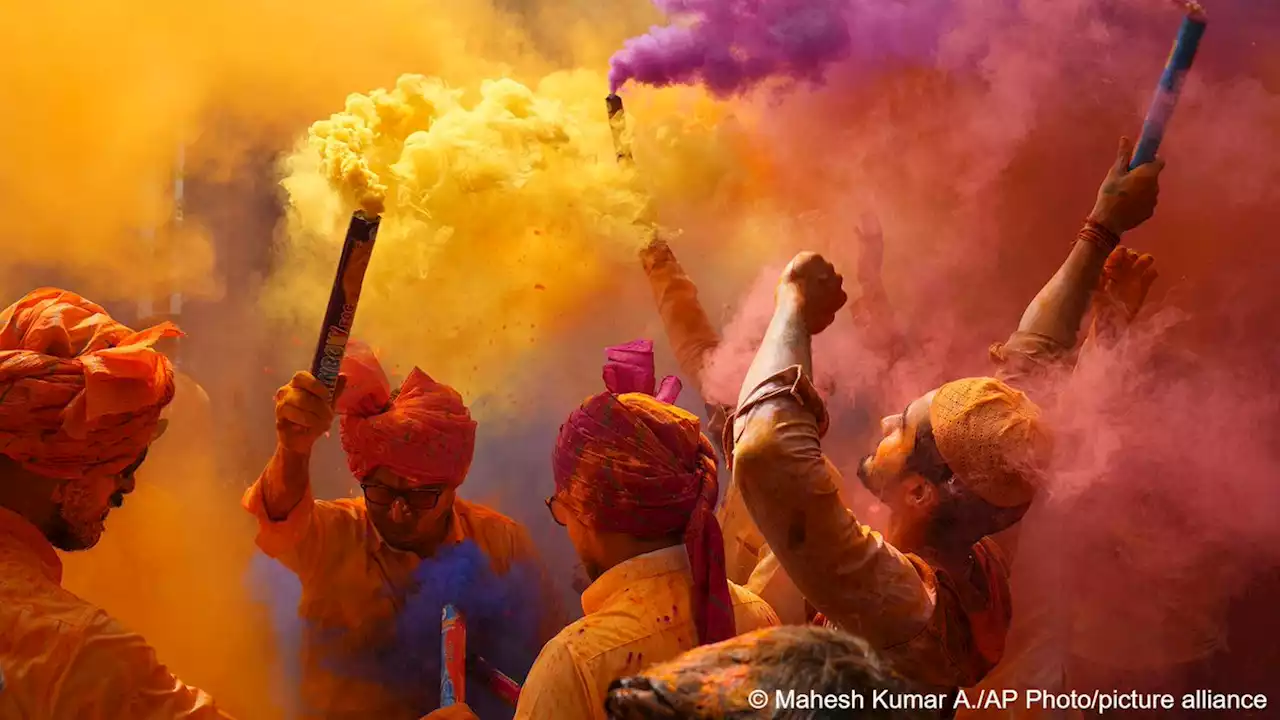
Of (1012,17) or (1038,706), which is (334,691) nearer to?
(1038,706)

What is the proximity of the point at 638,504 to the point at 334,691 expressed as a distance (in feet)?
5.32

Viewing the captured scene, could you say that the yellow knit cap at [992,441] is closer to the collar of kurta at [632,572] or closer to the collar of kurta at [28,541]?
the collar of kurta at [632,572]

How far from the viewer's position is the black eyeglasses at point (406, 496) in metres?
3.54

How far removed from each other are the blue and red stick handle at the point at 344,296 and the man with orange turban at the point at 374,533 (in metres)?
0.49

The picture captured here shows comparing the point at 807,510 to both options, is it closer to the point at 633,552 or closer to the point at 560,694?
the point at 633,552

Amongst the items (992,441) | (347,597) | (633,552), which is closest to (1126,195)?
(992,441)

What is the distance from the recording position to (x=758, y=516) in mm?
2396

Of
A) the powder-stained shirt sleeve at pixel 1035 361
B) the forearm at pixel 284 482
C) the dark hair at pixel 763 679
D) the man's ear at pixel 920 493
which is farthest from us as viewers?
the forearm at pixel 284 482

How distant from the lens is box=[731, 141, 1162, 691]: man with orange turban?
237cm

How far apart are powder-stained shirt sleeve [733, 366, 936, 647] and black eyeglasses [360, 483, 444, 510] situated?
1454mm

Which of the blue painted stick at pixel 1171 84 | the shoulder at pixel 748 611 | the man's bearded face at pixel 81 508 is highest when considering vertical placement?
the blue painted stick at pixel 1171 84

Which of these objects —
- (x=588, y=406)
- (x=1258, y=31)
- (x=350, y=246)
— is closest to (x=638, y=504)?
(x=588, y=406)

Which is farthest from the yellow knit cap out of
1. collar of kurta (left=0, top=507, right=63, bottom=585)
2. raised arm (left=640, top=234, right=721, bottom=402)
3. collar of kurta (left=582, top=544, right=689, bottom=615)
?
collar of kurta (left=0, top=507, right=63, bottom=585)

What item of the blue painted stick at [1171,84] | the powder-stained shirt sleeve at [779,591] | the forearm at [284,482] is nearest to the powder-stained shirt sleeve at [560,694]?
the powder-stained shirt sleeve at [779,591]
